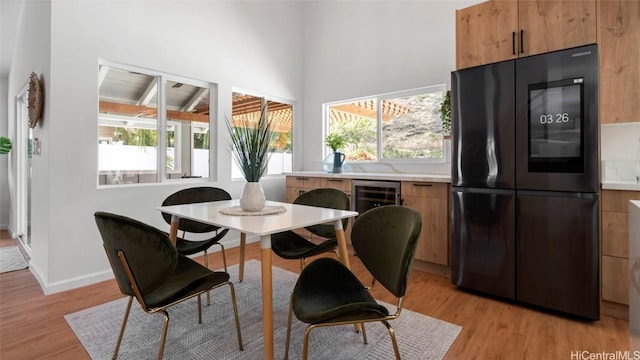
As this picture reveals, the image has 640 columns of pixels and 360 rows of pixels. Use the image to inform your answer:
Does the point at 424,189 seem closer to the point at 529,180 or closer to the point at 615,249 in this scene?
the point at 529,180

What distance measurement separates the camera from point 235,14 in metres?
4.00

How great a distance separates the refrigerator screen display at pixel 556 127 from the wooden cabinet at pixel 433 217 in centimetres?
84

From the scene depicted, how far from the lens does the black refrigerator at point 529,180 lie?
2.06m

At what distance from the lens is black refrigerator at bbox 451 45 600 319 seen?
2.06 meters

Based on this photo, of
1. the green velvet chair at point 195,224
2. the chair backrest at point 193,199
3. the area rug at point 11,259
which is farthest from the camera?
the area rug at point 11,259

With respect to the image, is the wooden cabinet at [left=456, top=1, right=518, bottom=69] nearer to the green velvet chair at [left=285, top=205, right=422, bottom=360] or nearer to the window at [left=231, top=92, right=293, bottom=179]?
the green velvet chair at [left=285, top=205, right=422, bottom=360]

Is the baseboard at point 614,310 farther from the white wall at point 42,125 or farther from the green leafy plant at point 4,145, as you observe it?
the green leafy plant at point 4,145

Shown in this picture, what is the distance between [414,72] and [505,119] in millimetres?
1697

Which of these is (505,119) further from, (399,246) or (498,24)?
(399,246)

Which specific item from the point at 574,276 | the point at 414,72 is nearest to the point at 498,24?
the point at 414,72

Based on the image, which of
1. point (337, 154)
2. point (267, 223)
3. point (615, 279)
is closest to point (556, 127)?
point (615, 279)

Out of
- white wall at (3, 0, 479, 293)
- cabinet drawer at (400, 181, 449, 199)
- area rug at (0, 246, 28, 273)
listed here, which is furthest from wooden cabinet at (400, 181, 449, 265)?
area rug at (0, 246, 28, 273)

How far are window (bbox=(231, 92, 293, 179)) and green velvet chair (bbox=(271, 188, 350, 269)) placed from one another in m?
2.01

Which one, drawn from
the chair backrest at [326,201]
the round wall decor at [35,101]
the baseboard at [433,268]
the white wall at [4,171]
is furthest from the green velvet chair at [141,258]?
the white wall at [4,171]
